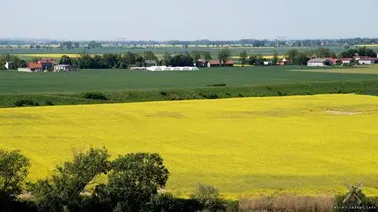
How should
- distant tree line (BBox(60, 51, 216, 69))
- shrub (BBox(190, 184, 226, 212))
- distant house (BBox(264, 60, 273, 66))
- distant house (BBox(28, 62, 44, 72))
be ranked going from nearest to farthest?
1. shrub (BBox(190, 184, 226, 212))
2. distant house (BBox(28, 62, 44, 72))
3. distant tree line (BBox(60, 51, 216, 69))
4. distant house (BBox(264, 60, 273, 66))

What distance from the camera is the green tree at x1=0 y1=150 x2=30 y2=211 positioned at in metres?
17.6

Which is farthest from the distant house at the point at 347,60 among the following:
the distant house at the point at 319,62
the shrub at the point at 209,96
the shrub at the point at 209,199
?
the shrub at the point at 209,199

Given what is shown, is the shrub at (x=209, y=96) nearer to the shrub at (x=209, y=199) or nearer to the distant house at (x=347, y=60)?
the shrub at (x=209, y=199)

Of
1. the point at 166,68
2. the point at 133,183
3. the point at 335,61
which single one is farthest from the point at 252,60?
the point at 133,183

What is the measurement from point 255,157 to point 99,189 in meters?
8.93

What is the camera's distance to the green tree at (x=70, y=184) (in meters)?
17.4

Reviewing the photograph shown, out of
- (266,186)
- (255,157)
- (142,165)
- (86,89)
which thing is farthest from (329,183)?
(86,89)

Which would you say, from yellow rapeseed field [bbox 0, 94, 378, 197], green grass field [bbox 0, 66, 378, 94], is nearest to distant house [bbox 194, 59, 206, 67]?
green grass field [bbox 0, 66, 378, 94]

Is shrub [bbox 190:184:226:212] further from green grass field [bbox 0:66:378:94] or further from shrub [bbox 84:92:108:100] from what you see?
green grass field [bbox 0:66:378:94]

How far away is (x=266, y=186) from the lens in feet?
68.6

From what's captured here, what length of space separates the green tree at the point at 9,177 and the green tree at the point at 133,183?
210 cm

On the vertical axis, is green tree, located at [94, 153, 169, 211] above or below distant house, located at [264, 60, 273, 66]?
above

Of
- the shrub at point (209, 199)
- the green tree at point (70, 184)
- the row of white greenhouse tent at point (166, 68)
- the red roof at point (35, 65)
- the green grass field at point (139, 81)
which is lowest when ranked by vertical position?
the row of white greenhouse tent at point (166, 68)

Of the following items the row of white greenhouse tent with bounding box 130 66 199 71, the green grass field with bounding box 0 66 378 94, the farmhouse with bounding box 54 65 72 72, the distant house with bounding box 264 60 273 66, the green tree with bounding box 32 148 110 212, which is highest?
the green tree with bounding box 32 148 110 212
